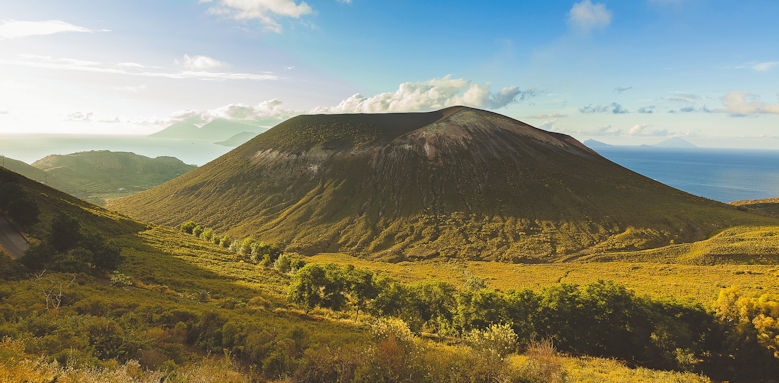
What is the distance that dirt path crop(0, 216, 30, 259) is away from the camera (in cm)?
3850

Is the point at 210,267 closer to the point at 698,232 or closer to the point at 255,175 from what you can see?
the point at 255,175

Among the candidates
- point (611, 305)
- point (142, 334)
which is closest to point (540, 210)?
point (611, 305)

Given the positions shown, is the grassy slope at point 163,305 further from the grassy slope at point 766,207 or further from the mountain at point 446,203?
the grassy slope at point 766,207

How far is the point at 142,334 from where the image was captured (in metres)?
18.2

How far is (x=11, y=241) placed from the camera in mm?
42031

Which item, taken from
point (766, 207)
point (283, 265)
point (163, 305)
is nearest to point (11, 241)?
point (163, 305)

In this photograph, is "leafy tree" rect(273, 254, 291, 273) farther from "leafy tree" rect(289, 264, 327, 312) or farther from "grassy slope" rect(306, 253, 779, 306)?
"grassy slope" rect(306, 253, 779, 306)

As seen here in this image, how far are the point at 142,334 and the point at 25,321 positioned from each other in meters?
5.40

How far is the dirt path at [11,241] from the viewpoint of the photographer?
38.5 m

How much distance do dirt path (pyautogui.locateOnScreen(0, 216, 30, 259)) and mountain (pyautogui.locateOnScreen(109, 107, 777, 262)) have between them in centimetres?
8624

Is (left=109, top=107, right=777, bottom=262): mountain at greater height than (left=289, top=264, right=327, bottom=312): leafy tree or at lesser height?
greater

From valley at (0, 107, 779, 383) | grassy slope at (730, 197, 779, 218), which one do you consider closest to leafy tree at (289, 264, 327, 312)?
valley at (0, 107, 779, 383)

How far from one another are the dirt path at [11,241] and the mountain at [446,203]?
86238 mm

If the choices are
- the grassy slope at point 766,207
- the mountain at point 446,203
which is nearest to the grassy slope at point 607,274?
the mountain at point 446,203
